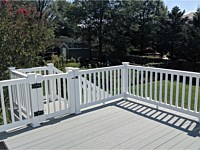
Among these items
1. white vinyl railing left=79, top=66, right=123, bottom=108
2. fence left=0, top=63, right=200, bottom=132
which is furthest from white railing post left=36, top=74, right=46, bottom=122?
white vinyl railing left=79, top=66, right=123, bottom=108

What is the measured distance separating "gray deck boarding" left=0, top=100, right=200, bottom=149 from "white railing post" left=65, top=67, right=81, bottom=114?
184 mm

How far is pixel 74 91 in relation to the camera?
407cm

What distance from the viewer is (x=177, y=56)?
17906 mm

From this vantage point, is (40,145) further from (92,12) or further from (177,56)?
(92,12)

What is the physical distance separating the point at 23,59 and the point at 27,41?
2.44 ft

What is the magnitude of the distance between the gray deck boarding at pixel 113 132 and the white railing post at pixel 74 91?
184mm

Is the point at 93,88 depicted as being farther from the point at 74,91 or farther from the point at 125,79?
the point at 125,79

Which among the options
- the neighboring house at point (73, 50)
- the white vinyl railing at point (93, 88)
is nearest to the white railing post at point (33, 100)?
the white vinyl railing at point (93, 88)

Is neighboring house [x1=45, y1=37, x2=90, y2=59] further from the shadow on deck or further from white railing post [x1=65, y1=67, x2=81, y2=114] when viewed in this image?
white railing post [x1=65, y1=67, x2=81, y2=114]

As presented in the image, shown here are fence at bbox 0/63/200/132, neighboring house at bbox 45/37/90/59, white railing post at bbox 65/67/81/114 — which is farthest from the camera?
neighboring house at bbox 45/37/90/59

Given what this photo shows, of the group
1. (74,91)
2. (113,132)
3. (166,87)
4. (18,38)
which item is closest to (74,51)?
(18,38)

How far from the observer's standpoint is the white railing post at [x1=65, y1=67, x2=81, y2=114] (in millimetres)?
4027

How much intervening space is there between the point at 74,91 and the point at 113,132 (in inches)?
45.7

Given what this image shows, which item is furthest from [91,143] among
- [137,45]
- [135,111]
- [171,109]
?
[137,45]
